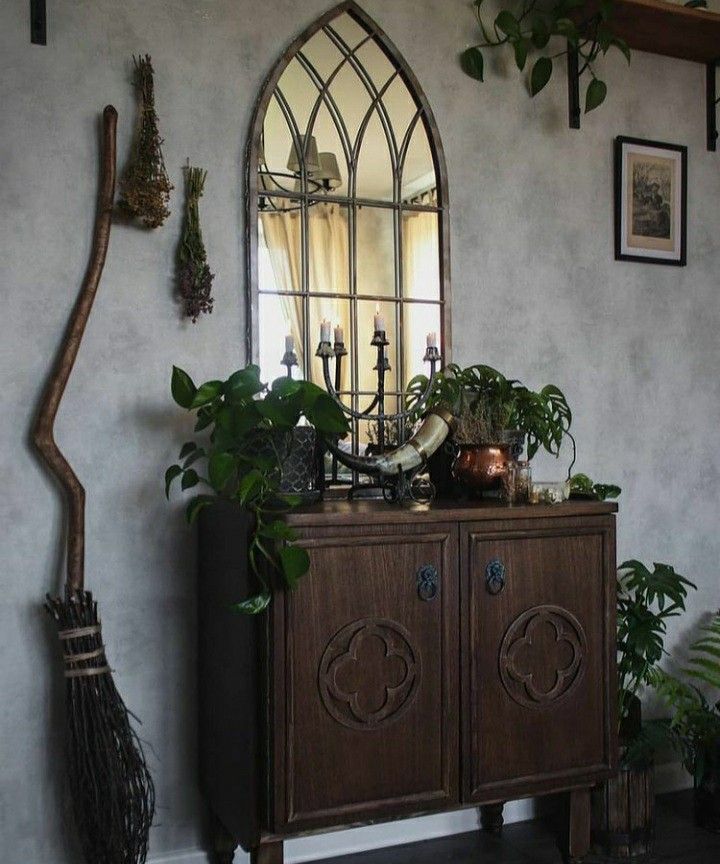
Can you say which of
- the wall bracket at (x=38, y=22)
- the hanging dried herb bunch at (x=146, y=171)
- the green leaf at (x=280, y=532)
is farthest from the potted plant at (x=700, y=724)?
the wall bracket at (x=38, y=22)

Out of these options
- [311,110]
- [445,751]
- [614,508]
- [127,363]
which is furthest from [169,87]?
[445,751]

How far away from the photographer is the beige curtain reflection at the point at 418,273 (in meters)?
2.85

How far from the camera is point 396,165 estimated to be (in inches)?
112

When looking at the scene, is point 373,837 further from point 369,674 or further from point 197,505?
point 197,505

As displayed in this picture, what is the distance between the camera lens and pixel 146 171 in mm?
2504

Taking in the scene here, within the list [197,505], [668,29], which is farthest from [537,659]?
[668,29]

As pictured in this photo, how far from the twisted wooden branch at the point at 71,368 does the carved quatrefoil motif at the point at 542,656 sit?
1101 millimetres

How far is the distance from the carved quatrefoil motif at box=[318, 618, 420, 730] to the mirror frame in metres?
0.87

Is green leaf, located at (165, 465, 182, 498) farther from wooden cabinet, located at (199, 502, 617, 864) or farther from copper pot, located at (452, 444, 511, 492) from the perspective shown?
copper pot, located at (452, 444, 511, 492)

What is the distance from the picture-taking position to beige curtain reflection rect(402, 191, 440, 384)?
2846 millimetres

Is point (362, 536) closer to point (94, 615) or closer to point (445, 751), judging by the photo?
point (445, 751)

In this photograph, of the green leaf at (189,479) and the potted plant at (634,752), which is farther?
the potted plant at (634,752)

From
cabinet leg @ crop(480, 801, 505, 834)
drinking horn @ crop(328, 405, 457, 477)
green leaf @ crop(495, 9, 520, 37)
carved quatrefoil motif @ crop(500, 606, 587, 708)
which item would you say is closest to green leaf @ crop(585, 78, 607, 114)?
green leaf @ crop(495, 9, 520, 37)

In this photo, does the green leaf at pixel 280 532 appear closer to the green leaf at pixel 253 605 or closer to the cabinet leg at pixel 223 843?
the green leaf at pixel 253 605
